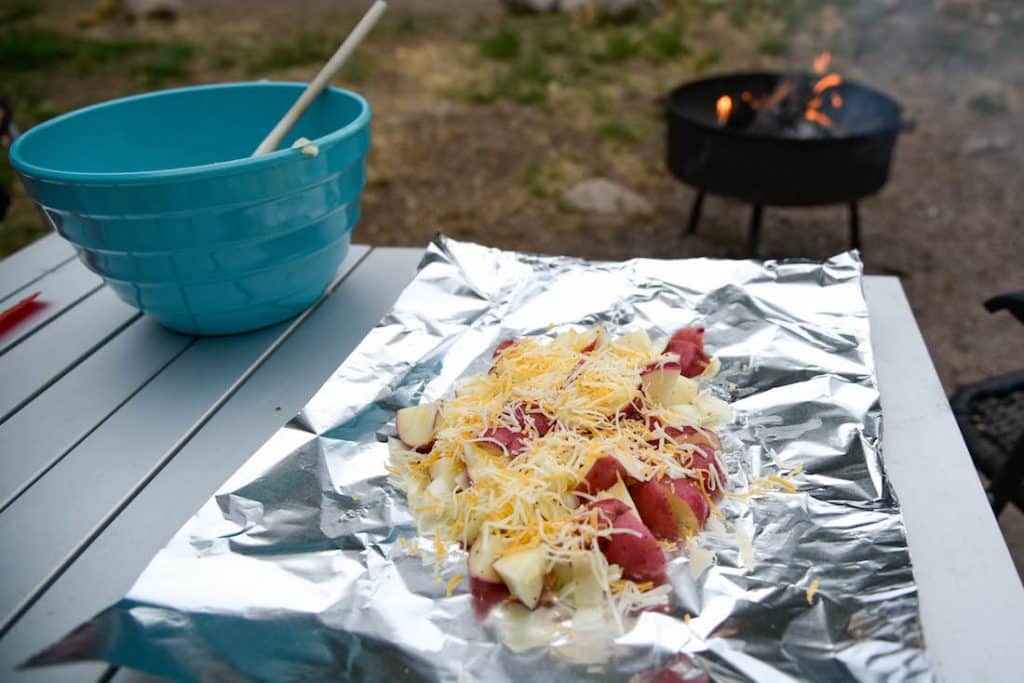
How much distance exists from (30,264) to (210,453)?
107 cm

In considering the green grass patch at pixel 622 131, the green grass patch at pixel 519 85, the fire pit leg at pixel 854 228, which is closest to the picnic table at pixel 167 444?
the fire pit leg at pixel 854 228

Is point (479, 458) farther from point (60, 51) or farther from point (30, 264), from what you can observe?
point (60, 51)

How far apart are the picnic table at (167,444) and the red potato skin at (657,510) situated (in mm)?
342

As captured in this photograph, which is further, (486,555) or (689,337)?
(689,337)

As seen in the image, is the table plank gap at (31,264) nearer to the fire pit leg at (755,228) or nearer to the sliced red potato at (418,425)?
the sliced red potato at (418,425)

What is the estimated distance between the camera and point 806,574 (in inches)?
41.9

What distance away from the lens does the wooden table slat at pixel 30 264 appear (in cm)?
193

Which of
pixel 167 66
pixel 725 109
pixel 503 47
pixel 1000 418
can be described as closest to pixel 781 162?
pixel 725 109

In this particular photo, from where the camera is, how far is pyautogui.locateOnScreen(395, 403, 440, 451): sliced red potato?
4.39ft

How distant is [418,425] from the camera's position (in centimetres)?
135

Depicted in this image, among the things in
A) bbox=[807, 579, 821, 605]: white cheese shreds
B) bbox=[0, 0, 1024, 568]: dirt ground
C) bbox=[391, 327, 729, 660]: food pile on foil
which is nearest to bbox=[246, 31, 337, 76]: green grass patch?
bbox=[0, 0, 1024, 568]: dirt ground

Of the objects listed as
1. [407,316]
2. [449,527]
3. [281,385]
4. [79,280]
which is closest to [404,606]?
[449,527]

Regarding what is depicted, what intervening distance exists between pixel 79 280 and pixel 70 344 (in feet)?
1.07

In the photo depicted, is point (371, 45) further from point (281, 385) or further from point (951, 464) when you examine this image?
point (951, 464)
